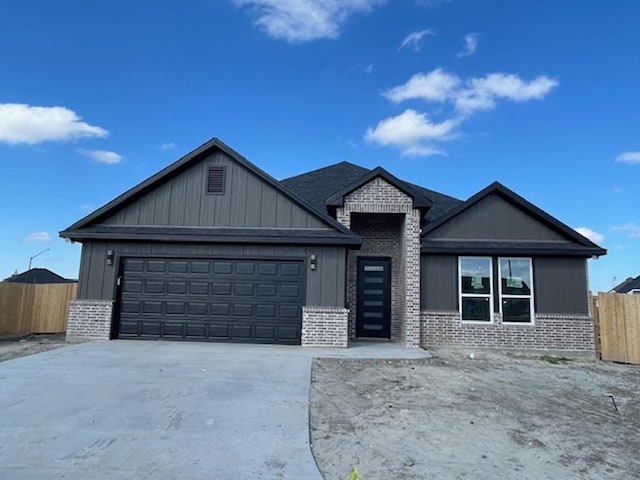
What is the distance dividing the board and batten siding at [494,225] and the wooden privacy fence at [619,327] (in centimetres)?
204

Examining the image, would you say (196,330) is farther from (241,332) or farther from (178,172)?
(178,172)

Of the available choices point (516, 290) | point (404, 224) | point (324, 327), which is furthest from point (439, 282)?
point (324, 327)

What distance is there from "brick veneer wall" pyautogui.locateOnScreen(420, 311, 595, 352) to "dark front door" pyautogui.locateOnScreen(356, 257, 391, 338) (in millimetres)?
1566

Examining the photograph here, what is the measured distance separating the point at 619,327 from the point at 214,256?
34.7 feet

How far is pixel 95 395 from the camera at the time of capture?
591 cm

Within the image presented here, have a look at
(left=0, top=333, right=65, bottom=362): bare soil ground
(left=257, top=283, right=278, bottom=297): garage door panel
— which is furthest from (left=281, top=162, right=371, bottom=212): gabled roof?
(left=0, top=333, right=65, bottom=362): bare soil ground

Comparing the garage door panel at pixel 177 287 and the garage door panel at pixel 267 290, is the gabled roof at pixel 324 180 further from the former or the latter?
the garage door panel at pixel 177 287

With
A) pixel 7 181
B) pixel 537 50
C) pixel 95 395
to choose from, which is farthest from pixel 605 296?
pixel 7 181

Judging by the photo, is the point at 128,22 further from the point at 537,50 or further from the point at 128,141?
the point at 537,50

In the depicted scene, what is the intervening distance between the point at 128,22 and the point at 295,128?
731cm

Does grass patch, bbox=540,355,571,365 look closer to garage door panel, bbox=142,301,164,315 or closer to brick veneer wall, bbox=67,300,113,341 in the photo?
garage door panel, bbox=142,301,164,315

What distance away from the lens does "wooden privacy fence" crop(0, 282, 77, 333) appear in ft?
42.2

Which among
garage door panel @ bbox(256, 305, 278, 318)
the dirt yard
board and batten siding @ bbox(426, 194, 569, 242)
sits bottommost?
the dirt yard

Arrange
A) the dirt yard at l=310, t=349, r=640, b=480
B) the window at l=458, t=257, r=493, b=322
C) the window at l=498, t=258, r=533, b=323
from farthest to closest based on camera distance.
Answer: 1. the window at l=458, t=257, r=493, b=322
2. the window at l=498, t=258, r=533, b=323
3. the dirt yard at l=310, t=349, r=640, b=480
